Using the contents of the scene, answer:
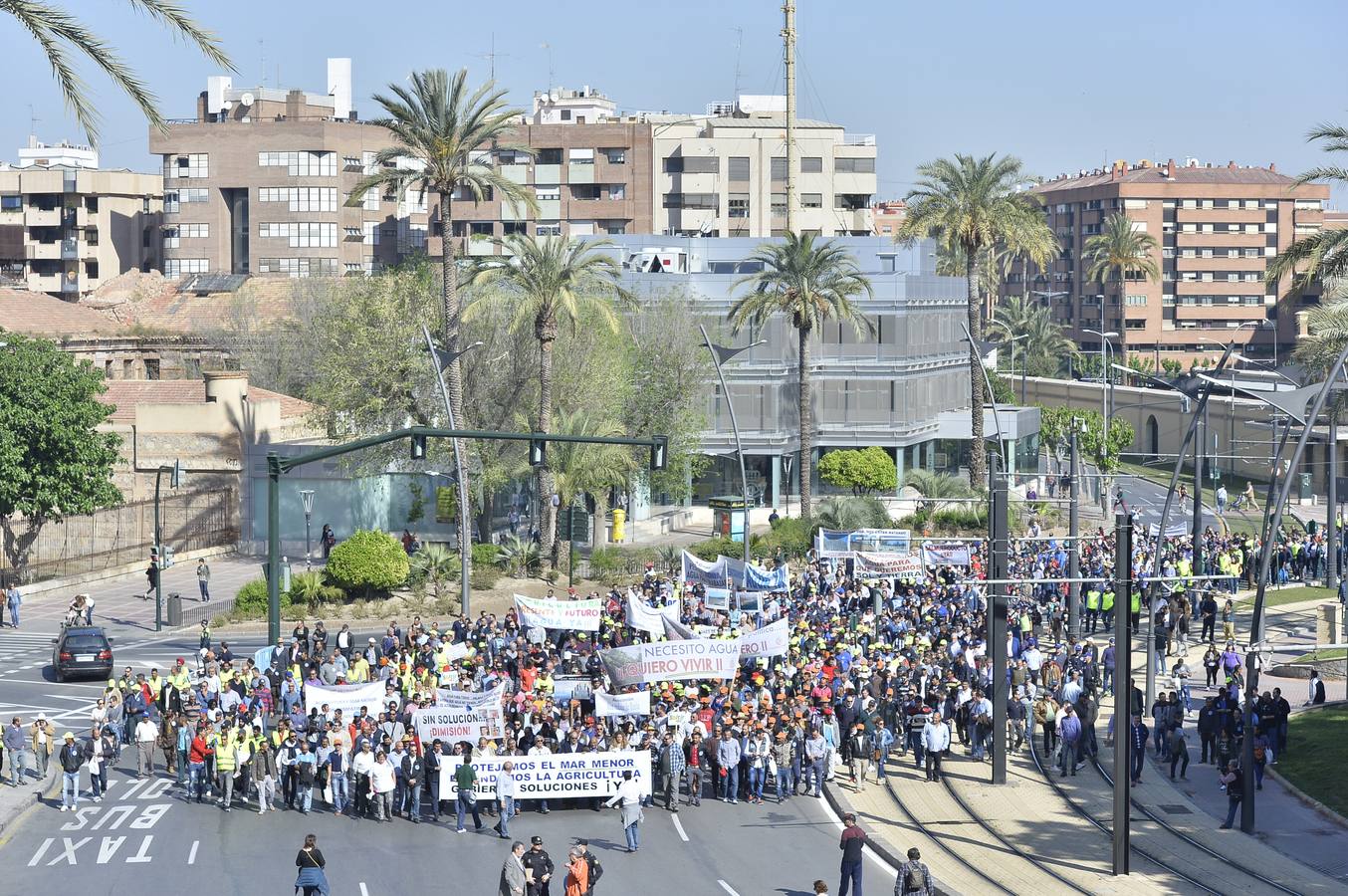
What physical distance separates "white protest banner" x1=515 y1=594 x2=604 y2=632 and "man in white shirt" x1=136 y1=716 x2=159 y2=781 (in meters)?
8.36

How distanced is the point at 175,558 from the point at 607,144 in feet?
184

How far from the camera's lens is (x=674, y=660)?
2830cm

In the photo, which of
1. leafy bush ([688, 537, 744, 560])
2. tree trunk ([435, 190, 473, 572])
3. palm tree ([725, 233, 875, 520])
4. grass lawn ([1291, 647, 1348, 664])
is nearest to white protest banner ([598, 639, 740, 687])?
grass lawn ([1291, 647, 1348, 664])

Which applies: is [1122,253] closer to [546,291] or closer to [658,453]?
[546,291]

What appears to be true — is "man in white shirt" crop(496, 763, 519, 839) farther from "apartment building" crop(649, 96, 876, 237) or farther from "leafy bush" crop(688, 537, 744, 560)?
"apartment building" crop(649, 96, 876, 237)

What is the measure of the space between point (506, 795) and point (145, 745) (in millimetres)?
8148

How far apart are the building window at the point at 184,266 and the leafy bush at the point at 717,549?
69524 millimetres

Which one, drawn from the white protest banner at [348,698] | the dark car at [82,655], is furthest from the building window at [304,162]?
the white protest banner at [348,698]

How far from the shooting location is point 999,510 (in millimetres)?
27938

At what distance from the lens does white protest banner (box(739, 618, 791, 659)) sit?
30.7 meters

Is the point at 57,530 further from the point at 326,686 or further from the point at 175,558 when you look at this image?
the point at 326,686

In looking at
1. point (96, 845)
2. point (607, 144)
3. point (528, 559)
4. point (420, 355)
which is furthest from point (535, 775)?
point (607, 144)

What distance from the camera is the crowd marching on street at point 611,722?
25.4m

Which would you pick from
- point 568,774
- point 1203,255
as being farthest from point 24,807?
point 1203,255
